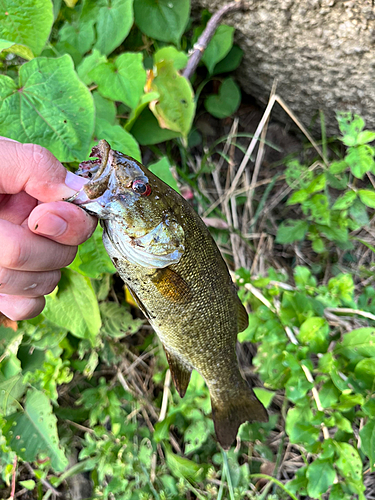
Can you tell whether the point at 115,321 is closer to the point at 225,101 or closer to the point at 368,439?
the point at 368,439

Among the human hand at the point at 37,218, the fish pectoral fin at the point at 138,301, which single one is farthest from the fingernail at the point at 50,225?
the fish pectoral fin at the point at 138,301

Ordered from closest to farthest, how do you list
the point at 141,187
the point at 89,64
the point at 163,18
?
the point at 141,187
the point at 89,64
the point at 163,18

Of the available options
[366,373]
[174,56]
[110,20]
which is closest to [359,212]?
[366,373]

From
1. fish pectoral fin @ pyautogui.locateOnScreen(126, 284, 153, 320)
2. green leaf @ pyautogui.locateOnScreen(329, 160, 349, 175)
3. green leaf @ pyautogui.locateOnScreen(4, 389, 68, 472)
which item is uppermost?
green leaf @ pyautogui.locateOnScreen(329, 160, 349, 175)

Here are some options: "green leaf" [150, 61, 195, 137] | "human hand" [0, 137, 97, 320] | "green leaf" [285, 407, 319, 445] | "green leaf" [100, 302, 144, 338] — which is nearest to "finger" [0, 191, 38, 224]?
"human hand" [0, 137, 97, 320]

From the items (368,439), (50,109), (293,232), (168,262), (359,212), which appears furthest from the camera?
(293,232)

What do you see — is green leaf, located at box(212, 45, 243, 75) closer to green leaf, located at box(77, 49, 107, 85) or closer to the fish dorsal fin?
green leaf, located at box(77, 49, 107, 85)
